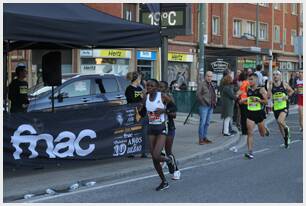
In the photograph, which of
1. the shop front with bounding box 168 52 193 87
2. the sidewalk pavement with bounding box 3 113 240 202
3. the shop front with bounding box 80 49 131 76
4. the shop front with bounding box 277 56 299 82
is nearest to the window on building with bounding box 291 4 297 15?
the shop front with bounding box 277 56 299 82

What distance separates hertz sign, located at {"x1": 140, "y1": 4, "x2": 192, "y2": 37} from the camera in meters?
11.4

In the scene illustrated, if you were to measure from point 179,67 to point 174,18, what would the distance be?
82.6ft

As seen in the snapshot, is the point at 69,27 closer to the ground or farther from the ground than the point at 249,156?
farther from the ground

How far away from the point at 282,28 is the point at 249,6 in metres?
6.98

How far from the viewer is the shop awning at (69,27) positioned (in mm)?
8133

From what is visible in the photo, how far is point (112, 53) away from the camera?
104 ft

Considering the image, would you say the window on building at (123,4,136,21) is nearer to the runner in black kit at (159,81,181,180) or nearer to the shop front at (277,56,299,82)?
the shop front at (277,56,299,82)

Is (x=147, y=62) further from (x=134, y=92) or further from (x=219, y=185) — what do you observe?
(x=219, y=185)

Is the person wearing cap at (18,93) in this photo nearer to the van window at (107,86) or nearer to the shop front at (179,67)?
the van window at (107,86)

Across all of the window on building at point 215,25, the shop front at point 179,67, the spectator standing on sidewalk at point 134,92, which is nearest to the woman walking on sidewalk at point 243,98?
the spectator standing on sidewalk at point 134,92

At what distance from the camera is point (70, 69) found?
31031 mm

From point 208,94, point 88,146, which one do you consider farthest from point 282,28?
point 88,146

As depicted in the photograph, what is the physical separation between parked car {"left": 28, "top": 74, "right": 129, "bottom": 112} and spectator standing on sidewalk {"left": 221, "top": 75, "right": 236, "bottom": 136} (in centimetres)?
261

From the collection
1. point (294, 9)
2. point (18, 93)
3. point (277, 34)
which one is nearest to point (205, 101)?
point (18, 93)
